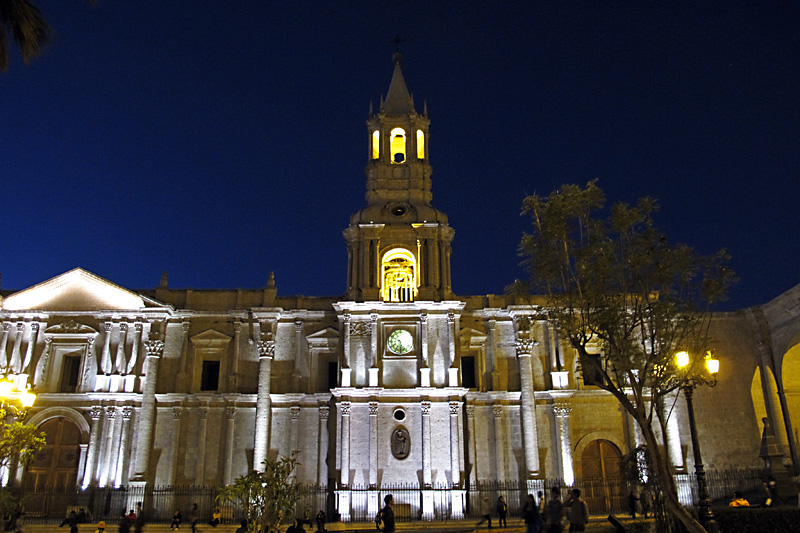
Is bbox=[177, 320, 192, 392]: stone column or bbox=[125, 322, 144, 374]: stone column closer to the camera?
bbox=[125, 322, 144, 374]: stone column

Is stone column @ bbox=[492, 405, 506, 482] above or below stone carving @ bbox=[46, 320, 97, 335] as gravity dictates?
below

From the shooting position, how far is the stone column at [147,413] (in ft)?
93.8

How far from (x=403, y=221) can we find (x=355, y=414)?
901 cm

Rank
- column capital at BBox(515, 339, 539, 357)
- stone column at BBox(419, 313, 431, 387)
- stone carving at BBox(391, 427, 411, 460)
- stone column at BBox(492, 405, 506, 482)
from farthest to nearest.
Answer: column capital at BBox(515, 339, 539, 357) → stone column at BBox(492, 405, 506, 482) → stone column at BBox(419, 313, 431, 387) → stone carving at BBox(391, 427, 411, 460)

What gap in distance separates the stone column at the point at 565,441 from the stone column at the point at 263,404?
12642 millimetres

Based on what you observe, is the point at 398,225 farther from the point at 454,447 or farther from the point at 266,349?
the point at 454,447

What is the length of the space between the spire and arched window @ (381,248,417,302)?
739 centimetres

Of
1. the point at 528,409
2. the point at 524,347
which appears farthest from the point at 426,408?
the point at 524,347

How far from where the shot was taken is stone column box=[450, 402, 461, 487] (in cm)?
2728

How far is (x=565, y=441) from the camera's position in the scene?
29.4m

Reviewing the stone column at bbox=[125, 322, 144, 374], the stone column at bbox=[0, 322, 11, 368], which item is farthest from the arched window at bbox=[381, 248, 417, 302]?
the stone column at bbox=[0, 322, 11, 368]

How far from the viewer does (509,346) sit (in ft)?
103

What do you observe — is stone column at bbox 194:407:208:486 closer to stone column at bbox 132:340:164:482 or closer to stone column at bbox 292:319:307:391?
stone column at bbox 132:340:164:482

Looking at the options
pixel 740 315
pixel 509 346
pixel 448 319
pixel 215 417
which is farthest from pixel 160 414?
pixel 740 315
